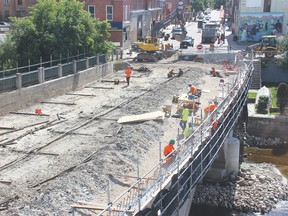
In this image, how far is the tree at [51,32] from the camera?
32562mm

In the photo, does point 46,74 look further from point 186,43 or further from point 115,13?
point 186,43

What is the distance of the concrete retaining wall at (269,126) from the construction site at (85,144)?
170 inches

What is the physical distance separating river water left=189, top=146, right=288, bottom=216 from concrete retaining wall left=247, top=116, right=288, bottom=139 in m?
1.53

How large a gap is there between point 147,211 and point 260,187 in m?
13.8

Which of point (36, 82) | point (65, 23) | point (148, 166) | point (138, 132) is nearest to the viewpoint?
point (148, 166)

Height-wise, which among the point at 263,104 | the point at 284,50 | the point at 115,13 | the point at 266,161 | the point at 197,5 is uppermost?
the point at 197,5

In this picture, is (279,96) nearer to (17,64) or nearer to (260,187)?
(260,187)

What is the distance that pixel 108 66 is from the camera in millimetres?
40250

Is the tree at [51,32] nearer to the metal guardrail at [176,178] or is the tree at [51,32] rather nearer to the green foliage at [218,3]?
the metal guardrail at [176,178]

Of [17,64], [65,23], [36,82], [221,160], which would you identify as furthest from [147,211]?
A: [65,23]

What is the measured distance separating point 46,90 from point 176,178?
55.1ft

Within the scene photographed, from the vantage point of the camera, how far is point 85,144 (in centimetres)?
2025

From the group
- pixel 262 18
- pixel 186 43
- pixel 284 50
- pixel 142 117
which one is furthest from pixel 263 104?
pixel 262 18

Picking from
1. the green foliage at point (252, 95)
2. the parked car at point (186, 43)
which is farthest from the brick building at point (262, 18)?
the green foliage at point (252, 95)
